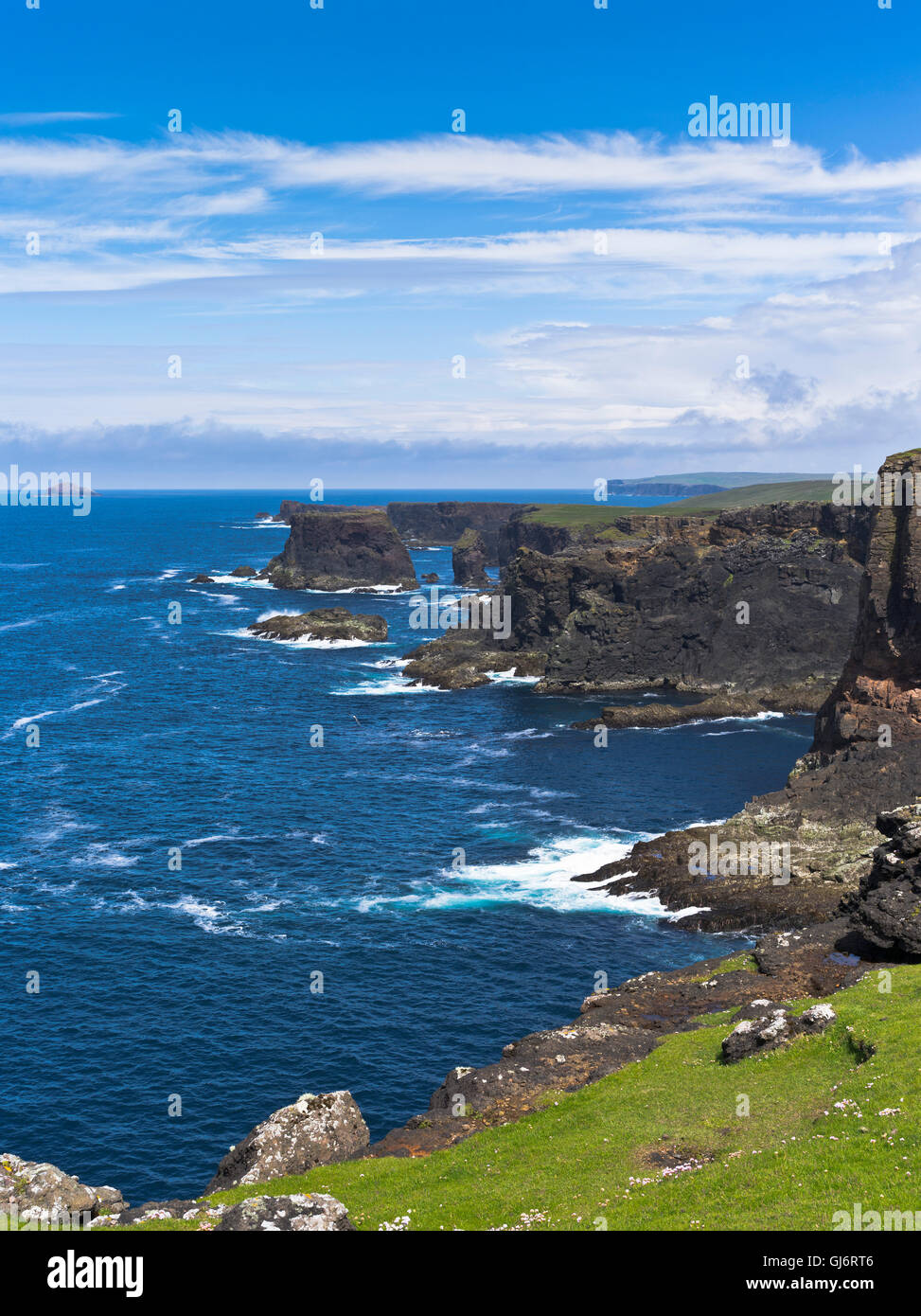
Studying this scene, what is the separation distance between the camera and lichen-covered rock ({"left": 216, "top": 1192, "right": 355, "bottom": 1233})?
25.7 metres

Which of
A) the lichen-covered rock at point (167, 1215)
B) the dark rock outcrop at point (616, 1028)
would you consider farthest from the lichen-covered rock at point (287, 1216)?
the dark rock outcrop at point (616, 1028)

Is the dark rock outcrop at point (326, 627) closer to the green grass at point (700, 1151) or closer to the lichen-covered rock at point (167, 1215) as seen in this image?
the green grass at point (700, 1151)

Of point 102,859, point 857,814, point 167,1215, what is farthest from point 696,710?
point 167,1215

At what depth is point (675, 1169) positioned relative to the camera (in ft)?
101

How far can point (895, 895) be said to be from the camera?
5244 cm

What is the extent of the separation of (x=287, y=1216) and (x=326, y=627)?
161m

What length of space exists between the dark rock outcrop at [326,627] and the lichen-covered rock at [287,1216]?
156945mm

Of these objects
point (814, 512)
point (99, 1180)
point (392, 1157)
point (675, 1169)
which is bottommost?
Answer: point (99, 1180)

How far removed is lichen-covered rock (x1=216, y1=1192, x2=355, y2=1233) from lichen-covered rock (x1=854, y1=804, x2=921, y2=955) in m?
34.2

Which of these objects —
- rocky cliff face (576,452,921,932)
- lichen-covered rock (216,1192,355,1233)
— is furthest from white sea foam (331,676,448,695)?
lichen-covered rock (216,1192,355,1233)
